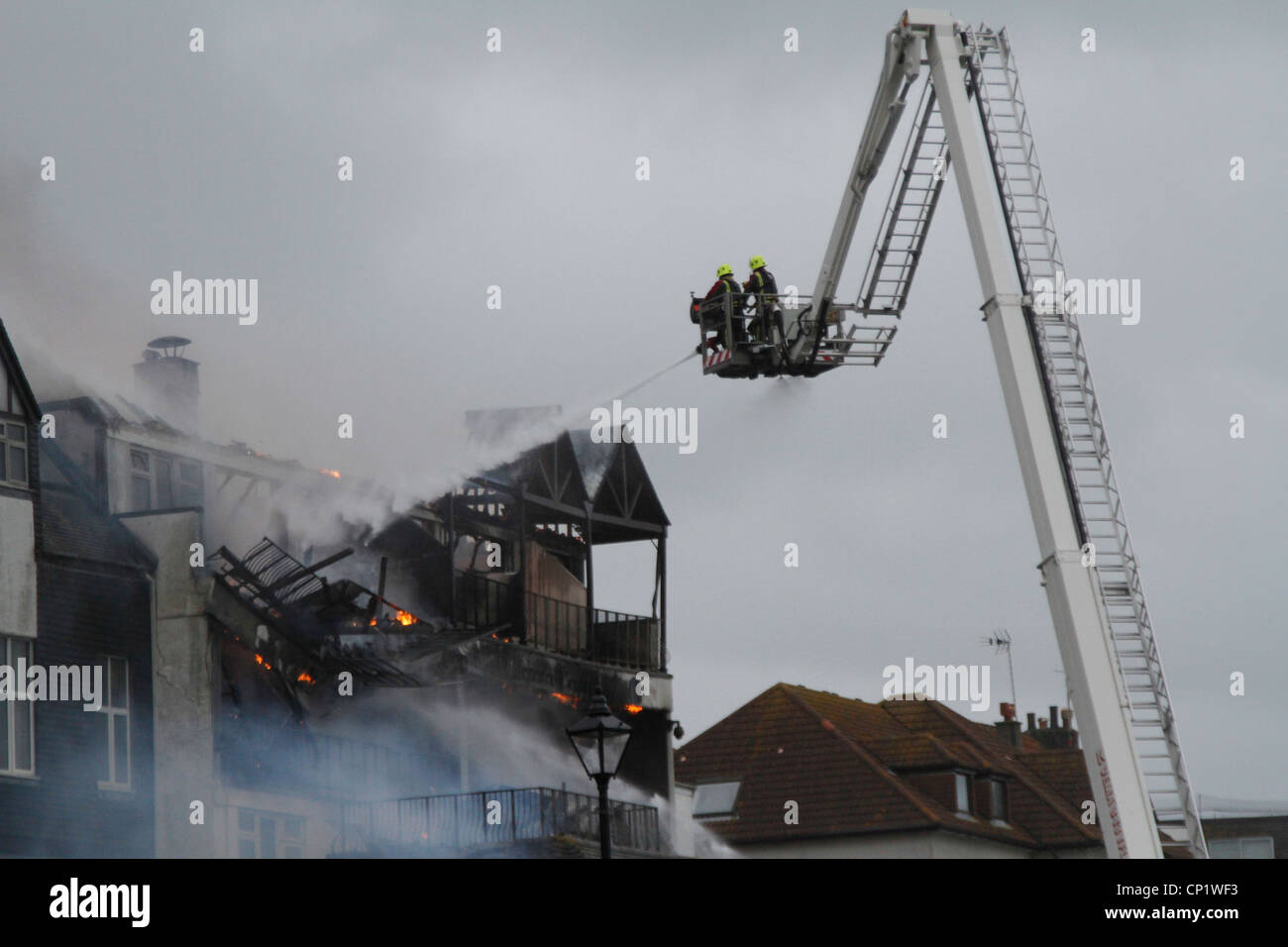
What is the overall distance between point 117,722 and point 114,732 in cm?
22

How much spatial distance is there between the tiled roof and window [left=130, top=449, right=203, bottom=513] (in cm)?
1745

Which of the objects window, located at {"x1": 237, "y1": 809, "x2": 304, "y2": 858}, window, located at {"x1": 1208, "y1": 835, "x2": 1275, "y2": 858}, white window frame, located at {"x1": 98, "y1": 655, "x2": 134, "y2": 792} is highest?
white window frame, located at {"x1": 98, "y1": 655, "x2": 134, "y2": 792}

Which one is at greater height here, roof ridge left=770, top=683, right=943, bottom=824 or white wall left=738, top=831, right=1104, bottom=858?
roof ridge left=770, top=683, right=943, bottom=824

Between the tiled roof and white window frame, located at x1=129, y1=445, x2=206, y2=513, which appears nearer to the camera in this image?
white window frame, located at x1=129, y1=445, x2=206, y2=513

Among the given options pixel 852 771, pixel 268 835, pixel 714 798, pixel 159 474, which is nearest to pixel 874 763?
pixel 852 771

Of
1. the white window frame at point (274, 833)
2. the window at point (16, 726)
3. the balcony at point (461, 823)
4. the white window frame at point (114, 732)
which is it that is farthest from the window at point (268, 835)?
the window at point (16, 726)

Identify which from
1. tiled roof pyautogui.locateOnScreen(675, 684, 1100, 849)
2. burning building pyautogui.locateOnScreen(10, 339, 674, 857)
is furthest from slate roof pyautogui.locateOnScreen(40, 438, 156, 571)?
tiled roof pyautogui.locateOnScreen(675, 684, 1100, 849)

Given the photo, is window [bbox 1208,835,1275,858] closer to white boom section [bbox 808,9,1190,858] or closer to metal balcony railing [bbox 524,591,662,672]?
metal balcony railing [bbox 524,591,662,672]

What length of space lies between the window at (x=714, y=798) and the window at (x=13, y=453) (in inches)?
835

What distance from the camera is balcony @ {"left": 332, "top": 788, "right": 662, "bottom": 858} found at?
34.4 meters

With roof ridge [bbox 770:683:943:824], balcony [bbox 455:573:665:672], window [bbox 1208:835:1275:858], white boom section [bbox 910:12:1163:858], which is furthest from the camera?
window [bbox 1208:835:1275:858]

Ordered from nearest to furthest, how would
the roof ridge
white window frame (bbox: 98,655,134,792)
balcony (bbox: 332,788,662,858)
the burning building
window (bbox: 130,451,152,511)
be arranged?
white window frame (bbox: 98,655,134,792)
the burning building
window (bbox: 130,451,152,511)
balcony (bbox: 332,788,662,858)
the roof ridge

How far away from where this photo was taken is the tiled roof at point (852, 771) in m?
46.2
